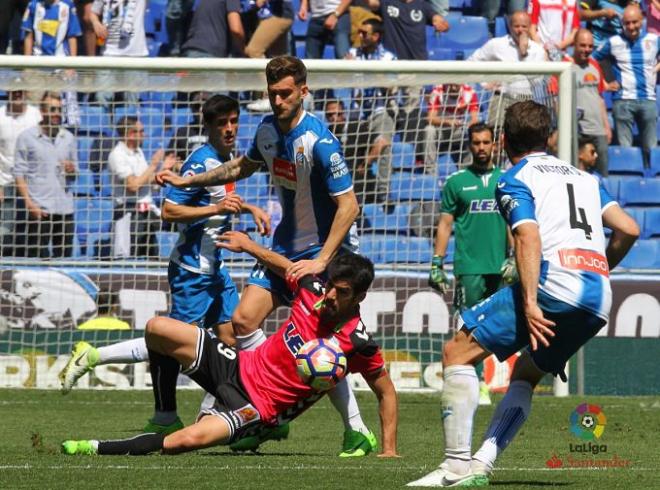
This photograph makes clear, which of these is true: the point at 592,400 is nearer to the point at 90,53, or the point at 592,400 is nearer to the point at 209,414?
the point at 209,414

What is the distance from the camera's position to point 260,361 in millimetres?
7746

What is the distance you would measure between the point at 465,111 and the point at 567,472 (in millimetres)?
8161

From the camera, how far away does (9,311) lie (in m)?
14.4

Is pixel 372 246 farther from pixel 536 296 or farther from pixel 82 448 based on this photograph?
pixel 536 296

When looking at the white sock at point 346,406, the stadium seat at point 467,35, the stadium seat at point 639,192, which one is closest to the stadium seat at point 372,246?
the stadium seat at point 639,192

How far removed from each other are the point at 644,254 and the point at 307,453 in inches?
407

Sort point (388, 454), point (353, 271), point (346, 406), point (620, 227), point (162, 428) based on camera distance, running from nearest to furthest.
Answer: point (620, 227) → point (353, 271) → point (388, 454) → point (346, 406) → point (162, 428)

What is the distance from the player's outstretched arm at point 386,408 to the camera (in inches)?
328

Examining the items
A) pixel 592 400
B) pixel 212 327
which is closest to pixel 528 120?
pixel 212 327

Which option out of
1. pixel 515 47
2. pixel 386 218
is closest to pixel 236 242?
pixel 386 218

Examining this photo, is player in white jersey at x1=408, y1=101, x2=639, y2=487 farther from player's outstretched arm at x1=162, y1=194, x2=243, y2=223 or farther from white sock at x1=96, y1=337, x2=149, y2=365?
white sock at x1=96, y1=337, x2=149, y2=365

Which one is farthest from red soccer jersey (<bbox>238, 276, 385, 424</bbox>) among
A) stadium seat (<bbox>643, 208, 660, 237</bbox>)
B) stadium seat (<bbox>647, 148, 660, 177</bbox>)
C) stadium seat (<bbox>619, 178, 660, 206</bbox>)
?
stadium seat (<bbox>647, 148, 660, 177</bbox>)

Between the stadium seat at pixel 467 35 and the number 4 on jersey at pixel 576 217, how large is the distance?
45.2 ft

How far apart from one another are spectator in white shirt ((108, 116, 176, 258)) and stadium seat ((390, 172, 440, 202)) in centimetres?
247
